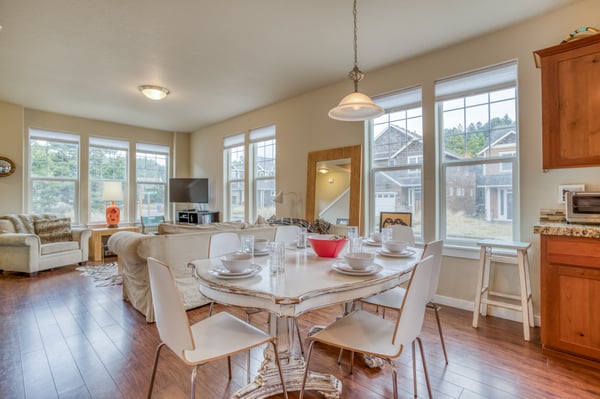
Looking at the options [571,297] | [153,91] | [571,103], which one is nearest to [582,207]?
[571,297]

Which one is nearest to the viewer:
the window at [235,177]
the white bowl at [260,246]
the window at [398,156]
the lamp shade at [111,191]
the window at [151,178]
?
the white bowl at [260,246]

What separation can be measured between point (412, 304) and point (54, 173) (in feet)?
22.9

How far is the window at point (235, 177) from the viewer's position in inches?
239

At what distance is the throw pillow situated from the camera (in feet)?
16.1

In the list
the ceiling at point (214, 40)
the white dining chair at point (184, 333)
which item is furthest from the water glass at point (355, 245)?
the ceiling at point (214, 40)

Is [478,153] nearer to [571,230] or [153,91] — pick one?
[571,230]

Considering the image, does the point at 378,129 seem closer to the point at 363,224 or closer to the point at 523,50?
the point at 363,224

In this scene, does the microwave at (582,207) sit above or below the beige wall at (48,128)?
below

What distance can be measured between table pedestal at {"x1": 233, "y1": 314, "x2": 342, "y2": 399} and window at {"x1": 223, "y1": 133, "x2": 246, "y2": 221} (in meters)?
4.36

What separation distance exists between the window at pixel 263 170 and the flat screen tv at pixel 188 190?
5.12ft

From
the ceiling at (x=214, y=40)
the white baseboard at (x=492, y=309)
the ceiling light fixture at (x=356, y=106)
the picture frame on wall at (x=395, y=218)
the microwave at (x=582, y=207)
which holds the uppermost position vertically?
the ceiling at (x=214, y=40)

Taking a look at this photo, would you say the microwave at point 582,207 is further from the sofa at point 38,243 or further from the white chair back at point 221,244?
the sofa at point 38,243

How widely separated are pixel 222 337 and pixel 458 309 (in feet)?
8.78

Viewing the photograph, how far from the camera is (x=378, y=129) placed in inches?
Result: 154
